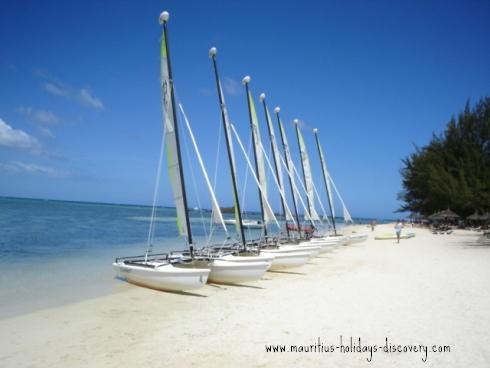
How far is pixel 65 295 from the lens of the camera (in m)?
13.2

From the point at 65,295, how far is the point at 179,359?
8599mm

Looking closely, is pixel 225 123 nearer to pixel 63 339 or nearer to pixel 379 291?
pixel 379 291

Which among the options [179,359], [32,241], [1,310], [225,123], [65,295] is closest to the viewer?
[179,359]

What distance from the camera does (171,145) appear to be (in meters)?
14.6

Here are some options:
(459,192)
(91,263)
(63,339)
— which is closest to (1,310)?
(63,339)

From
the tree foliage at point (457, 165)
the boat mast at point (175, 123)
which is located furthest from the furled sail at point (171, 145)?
the tree foliage at point (457, 165)

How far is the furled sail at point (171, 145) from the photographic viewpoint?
567 inches

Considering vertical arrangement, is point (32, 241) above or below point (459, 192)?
below

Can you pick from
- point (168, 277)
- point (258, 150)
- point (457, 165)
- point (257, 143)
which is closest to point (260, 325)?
point (168, 277)

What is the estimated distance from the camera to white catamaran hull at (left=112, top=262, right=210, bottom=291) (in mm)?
11844

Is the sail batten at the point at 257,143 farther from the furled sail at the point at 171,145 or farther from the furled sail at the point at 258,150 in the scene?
the furled sail at the point at 171,145

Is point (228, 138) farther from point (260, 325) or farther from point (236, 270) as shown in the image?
point (260, 325)

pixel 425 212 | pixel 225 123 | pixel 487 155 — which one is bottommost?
pixel 425 212

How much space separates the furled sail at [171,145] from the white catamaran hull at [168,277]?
225 centimetres
